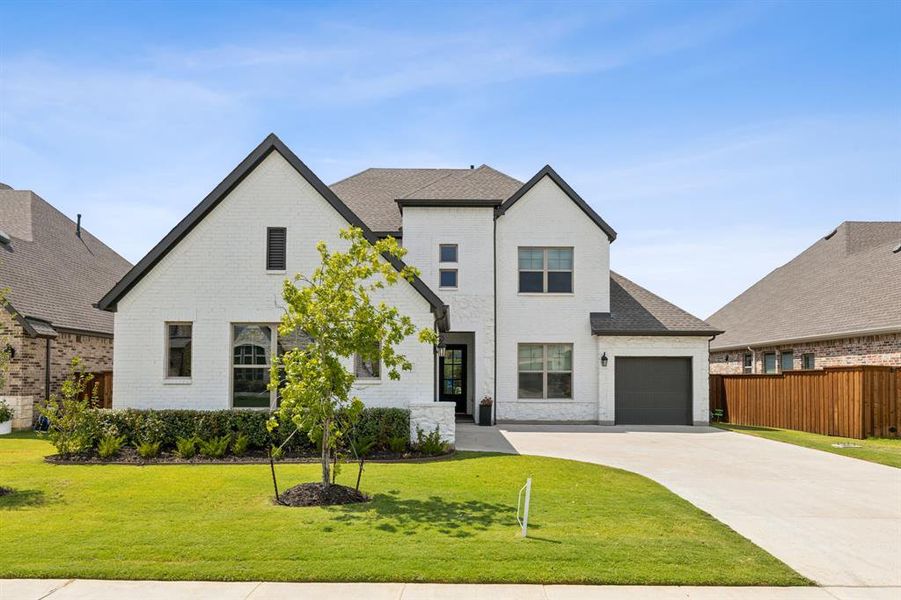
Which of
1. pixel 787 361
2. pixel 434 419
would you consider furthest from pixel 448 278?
pixel 787 361

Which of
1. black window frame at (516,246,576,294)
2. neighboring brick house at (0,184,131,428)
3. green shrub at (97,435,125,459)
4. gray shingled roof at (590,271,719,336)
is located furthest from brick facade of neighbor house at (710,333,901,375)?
neighboring brick house at (0,184,131,428)

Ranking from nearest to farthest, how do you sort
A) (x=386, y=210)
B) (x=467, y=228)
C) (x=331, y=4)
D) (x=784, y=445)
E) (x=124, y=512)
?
(x=124, y=512), (x=331, y=4), (x=784, y=445), (x=467, y=228), (x=386, y=210)

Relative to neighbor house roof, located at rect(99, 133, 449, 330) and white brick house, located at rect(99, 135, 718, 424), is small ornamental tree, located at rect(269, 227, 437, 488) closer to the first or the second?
neighbor house roof, located at rect(99, 133, 449, 330)

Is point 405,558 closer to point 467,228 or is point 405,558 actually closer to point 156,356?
point 156,356

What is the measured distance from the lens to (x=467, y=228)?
71.2ft

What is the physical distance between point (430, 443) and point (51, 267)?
17498 millimetres

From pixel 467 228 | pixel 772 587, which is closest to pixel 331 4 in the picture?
pixel 772 587

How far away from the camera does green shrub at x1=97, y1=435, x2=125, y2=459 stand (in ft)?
43.8

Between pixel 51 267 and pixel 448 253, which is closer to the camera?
pixel 448 253

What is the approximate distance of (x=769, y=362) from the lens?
2738 cm

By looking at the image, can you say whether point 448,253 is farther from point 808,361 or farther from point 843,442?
point 808,361

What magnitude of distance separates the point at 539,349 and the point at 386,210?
23.7 ft

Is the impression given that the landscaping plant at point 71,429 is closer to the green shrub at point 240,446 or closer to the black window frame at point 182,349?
the black window frame at point 182,349

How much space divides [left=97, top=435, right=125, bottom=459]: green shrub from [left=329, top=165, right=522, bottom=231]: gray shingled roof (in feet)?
36.0
